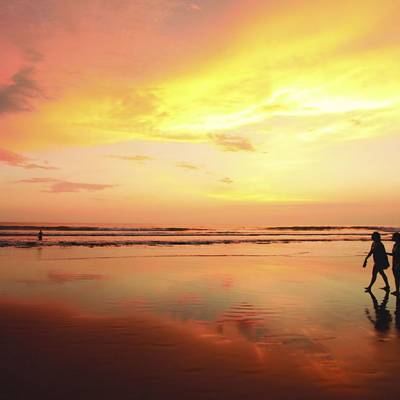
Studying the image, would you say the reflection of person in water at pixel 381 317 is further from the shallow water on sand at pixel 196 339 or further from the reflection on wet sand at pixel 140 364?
the reflection on wet sand at pixel 140 364

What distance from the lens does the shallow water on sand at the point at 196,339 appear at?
243 inches

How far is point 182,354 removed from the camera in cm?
770

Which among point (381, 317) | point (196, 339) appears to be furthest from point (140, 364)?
point (381, 317)

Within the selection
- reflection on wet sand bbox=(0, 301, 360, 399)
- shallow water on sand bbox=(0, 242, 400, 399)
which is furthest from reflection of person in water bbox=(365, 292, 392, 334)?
reflection on wet sand bbox=(0, 301, 360, 399)

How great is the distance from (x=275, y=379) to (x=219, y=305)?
19.2 feet

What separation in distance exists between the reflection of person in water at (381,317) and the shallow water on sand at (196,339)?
3 cm

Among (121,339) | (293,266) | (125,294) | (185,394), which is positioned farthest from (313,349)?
(293,266)

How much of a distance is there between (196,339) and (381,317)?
17.2 feet

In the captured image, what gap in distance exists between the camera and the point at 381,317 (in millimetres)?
10781

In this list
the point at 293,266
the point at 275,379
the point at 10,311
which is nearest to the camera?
the point at 275,379

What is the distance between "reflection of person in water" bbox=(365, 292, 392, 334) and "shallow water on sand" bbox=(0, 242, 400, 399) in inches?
1.0

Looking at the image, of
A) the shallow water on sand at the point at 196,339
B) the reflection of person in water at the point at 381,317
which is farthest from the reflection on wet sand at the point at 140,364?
the reflection of person in water at the point at 381,317

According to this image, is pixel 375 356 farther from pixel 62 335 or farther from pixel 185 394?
pixel 62 335

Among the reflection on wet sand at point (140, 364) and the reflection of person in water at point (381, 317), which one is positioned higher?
the reflection of person in water at point (381, 317)
